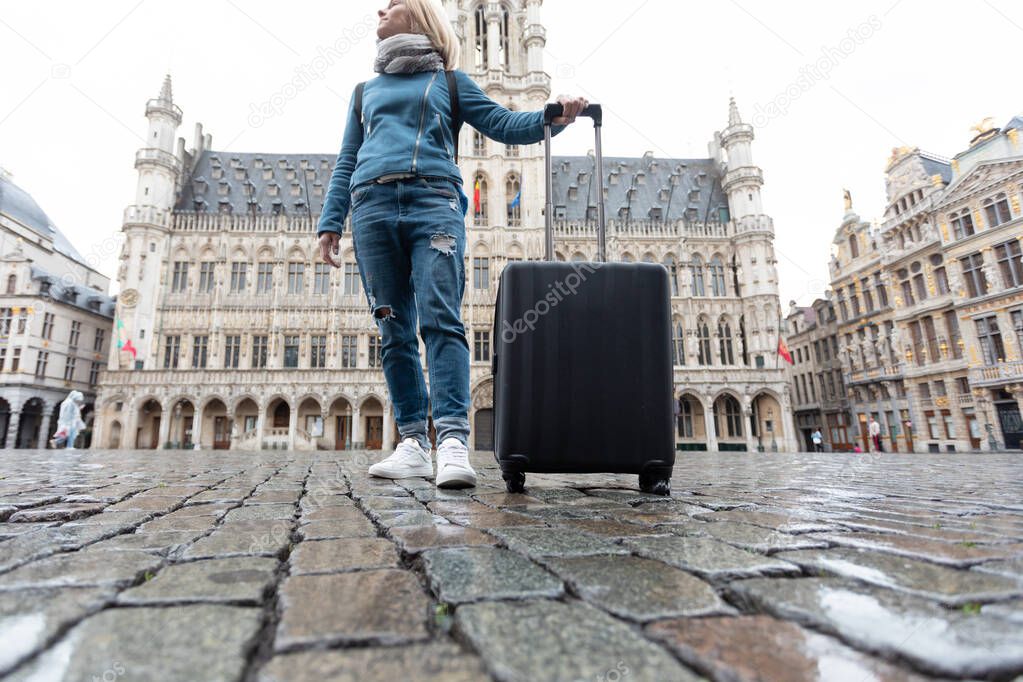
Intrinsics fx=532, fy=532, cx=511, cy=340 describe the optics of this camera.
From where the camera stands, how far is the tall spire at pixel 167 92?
82.1 ft

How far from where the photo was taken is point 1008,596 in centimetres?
80

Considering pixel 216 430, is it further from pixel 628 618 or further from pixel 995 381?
pixel 995 381

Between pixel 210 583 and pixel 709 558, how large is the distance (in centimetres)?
92

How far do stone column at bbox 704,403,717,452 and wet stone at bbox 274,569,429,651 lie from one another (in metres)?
24.2

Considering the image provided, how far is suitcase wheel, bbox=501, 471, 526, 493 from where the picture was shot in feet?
7.28

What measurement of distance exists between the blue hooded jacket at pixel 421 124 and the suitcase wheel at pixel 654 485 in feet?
5.22

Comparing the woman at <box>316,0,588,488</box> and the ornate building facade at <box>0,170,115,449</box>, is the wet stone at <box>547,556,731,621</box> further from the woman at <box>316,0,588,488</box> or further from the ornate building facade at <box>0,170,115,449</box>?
the ornate building facade at <box>0,170,115,449</box>

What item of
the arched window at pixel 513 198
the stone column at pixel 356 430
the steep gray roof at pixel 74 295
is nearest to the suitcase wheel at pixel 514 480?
the stone column at pixel 356 430

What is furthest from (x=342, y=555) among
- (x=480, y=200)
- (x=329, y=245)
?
(x=480, y=200)

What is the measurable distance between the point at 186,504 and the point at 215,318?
81.1 feet

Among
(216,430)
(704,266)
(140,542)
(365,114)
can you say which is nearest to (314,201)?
(216,430)

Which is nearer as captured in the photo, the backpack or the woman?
the woman

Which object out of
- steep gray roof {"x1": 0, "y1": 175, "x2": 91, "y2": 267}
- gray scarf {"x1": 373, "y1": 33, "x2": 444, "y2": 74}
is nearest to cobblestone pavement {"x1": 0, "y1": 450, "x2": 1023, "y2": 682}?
gray scarf {"x1": 373, "y1": 33, "x2": 444, "y2": 74}

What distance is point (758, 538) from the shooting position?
1.28 meters
